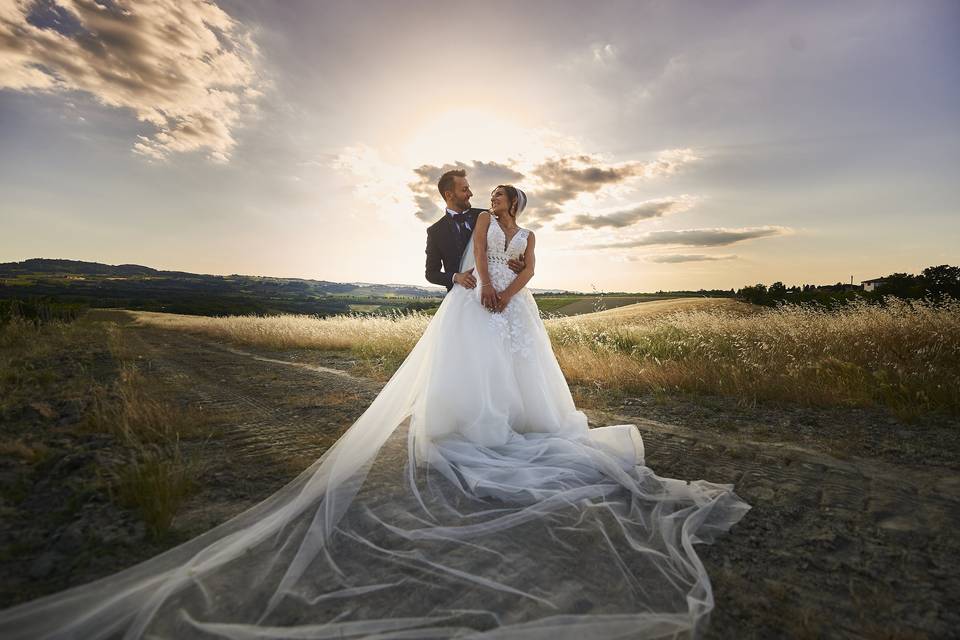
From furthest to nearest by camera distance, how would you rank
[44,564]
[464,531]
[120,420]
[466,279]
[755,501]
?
[466,279] → [120,420] → [755,501] → [464,531] → [44,564]

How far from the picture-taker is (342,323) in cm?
1830

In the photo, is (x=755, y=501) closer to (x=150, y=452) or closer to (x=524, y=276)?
(x=524, y=276)

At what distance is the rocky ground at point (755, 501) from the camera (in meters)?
2.30

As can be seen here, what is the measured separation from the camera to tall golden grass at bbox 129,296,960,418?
20.4ft

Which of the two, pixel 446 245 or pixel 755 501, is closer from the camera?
pixel 755 501

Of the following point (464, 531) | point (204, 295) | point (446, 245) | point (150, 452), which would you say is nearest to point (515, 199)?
point (446, 245)

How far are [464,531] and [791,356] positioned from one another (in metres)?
7.23

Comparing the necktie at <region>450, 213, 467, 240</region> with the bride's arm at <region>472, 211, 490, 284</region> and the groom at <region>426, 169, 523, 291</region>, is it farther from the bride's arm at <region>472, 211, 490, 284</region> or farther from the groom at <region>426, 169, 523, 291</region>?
the bride's arm at <region>472, 211, 490, 284</region>

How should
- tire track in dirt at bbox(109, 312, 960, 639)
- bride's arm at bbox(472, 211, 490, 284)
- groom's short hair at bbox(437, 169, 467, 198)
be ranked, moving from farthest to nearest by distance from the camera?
groom's short hair at bbox(437, 169, 467, 198) → bride's arm at bbox(472, 211, 490, 284) → tire track in dirt at bbox(109, 312, 960, 639)

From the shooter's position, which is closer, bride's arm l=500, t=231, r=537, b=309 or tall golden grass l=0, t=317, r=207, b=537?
tall golden grass l=0, t=317, r=207, b=537

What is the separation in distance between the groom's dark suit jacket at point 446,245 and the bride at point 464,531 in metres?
0.59

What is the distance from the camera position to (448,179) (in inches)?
201

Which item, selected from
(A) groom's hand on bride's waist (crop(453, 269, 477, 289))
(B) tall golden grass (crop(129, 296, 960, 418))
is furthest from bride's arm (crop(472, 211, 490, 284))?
(B) tall golden grass (crop(129, 296, 960, 418))

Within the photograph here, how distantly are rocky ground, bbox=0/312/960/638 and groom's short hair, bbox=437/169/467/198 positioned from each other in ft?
10.2
